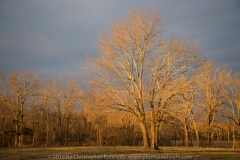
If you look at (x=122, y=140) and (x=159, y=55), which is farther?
(x=122, y=140)

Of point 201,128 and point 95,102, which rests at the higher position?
point 95,102

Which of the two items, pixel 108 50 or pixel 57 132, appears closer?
pixel 108 50

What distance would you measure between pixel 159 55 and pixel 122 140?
28.8 m

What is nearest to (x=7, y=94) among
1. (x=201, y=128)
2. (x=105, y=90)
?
(x=105, y=90)

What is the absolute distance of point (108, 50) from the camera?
22312 millimetres

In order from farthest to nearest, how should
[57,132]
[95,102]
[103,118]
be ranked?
[57,132], [103,118], [95,102]

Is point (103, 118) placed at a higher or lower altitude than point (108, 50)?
lower

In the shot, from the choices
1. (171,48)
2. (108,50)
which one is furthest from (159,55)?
(108,50)

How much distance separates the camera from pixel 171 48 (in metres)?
21.7

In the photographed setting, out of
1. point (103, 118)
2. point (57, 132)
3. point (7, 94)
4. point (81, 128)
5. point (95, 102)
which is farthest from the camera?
point (81, 128)

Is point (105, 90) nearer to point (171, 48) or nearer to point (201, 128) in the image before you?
point (171, 48)

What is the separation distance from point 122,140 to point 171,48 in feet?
96.5

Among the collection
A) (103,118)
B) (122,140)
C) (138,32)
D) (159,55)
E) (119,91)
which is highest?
(138,32)

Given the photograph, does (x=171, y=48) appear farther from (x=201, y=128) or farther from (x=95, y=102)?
(x=201, y=128)
